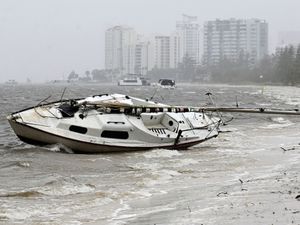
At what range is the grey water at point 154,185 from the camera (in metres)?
11.7

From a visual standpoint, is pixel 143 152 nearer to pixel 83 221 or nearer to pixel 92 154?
pixel 92 154

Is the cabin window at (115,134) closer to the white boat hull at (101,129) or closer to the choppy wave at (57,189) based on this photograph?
the white boat hull at (101,129)

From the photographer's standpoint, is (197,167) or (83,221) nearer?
(83,221)

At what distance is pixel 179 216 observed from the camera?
37.4 ft

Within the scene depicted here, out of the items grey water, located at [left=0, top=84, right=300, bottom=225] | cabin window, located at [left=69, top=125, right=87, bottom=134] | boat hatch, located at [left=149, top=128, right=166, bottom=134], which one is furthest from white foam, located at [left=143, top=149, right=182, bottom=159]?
cabin window, located at [left=69, top=125, right=87, bottom=134]

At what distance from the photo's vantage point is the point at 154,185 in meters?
15.9

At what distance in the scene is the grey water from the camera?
1166cm

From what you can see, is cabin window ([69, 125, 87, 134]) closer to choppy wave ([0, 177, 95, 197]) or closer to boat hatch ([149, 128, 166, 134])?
boat hatch ([149, 128, 166, 134])

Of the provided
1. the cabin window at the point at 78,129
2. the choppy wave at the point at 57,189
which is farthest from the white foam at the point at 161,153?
the choppy wave at the point at 57,189

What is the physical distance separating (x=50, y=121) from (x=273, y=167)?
30.1 feet

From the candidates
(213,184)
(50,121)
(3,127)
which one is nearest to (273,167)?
(213,184)

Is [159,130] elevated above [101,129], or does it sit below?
below

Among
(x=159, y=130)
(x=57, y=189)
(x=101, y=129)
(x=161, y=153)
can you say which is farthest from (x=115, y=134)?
(x=57, y=189)

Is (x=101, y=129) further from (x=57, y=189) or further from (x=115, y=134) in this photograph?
(x=57, y=189)
